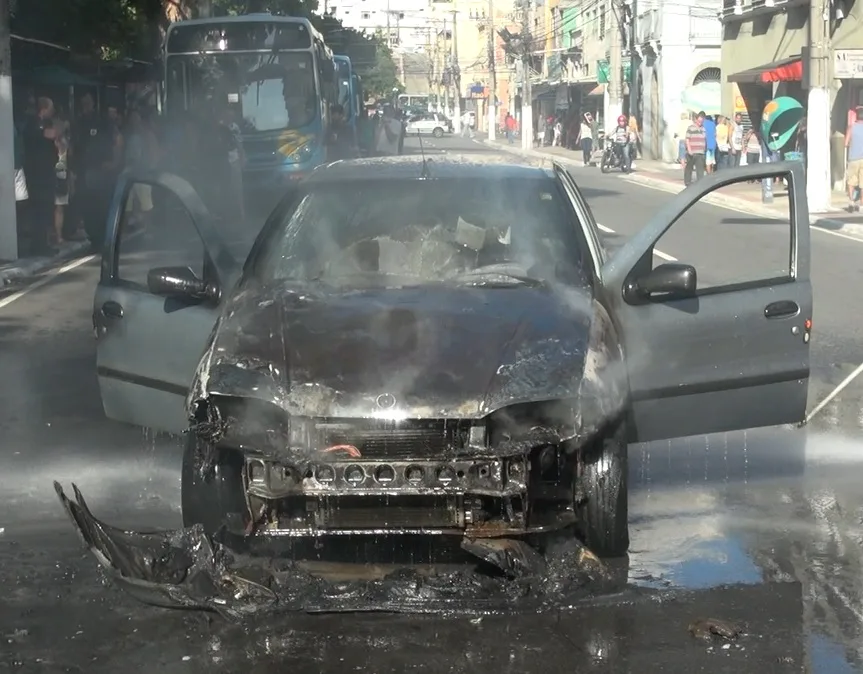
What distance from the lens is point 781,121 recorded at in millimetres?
27562

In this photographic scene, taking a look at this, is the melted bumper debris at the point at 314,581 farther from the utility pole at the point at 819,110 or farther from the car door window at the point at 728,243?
the utility pole at the point at 819,110

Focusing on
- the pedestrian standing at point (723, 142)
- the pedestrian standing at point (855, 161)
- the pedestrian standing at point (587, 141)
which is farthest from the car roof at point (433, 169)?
the pedestrian standing at point (587, 141)

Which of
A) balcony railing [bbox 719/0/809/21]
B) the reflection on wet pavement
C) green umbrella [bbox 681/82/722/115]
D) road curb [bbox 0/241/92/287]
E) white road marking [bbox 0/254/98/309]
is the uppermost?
balcony railing [bbox 719/0/809/21]

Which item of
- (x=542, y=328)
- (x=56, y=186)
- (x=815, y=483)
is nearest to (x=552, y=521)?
(x=542, y=328)

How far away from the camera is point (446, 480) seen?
179 inches

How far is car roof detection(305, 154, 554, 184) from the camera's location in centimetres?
630

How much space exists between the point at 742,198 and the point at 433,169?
22649 millimetres

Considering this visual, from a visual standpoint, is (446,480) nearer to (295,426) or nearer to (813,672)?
(295,426)

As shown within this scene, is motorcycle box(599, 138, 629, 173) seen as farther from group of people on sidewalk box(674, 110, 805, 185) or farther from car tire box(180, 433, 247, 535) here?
car tire box(180, 433, 247, 535)

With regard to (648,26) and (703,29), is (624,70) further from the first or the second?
(703,29)

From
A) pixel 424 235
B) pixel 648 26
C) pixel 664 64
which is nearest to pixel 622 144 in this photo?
pixel 664 64

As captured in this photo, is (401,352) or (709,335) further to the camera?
(709,335)

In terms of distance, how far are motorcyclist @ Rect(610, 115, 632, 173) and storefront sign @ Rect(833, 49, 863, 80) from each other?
56.5 ft

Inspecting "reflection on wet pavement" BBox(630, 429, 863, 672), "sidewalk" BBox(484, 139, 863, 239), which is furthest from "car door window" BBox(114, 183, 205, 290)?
"reflection on wet pavement" BBox(630, 429, 863, 672)
